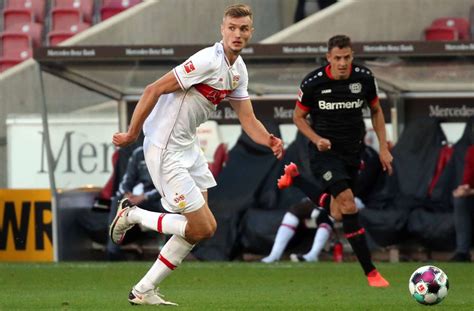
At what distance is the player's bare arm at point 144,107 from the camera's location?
8.36 meters

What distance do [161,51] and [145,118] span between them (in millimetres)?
7226

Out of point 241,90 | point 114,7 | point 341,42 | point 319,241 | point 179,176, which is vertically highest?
point 114,7

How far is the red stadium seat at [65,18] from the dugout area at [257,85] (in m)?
4.29

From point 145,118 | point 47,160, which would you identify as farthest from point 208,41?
point 145,118

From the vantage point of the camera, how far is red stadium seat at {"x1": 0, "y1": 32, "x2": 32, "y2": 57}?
21062 mm

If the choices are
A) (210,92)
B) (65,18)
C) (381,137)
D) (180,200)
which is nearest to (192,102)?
(210,92)

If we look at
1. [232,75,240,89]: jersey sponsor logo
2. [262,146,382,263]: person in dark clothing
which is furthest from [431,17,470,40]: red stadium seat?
[232,75,240,89]: jersey sponsor logo

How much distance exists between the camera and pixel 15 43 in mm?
21156

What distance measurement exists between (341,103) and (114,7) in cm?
973

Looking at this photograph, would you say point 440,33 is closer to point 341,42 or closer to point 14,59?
point 14,59

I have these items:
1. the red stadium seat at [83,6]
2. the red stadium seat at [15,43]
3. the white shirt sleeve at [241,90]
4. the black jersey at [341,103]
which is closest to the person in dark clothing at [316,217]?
the black jersey at [341,103]

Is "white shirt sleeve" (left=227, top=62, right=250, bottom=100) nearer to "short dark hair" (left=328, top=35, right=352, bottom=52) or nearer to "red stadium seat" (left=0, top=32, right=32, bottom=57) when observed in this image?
"short dark hair" (left=328, top=35, right=352, bottom=52)

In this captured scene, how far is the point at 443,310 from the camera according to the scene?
329 inches

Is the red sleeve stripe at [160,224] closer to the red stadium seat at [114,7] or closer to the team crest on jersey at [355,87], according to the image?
the team crest on jersey at [355,87]
